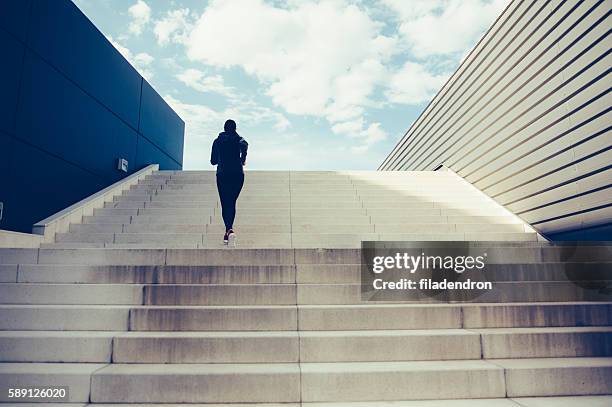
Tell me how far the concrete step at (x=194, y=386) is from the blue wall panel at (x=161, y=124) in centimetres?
806

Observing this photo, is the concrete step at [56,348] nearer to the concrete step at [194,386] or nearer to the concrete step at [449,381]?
the concrete step at [194,386]

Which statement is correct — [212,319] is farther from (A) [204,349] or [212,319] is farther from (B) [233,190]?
(B) [233,190]

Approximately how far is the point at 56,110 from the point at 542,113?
25.2 feet

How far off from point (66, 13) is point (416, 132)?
1010 centimetres

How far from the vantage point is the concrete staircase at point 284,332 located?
8.66 feet

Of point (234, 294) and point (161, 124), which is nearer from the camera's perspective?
point (234, 294)

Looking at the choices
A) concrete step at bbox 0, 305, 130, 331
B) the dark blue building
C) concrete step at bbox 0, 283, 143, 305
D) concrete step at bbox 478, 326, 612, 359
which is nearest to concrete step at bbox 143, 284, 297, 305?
concrete step at bbox 0, 283, 143, 305

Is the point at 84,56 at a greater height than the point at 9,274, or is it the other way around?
the point at 84,56

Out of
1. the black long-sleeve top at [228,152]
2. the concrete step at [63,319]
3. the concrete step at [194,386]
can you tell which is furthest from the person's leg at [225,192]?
the concrete step at [194,386]

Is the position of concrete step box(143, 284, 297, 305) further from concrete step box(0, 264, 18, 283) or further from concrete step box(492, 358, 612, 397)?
concrete step box(492, 358, 612, 397)

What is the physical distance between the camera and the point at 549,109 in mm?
5582

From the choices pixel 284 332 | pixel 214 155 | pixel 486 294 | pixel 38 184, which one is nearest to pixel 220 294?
pixel 284 332

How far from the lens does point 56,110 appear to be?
6.07 meters

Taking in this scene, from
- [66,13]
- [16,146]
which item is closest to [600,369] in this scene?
[16,146]
